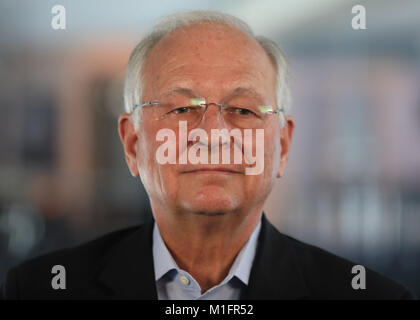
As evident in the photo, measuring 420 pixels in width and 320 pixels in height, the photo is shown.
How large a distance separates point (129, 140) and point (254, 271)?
0.48 metres

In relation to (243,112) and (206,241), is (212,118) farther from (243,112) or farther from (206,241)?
(206,241)

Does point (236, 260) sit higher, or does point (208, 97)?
point (208, 97)

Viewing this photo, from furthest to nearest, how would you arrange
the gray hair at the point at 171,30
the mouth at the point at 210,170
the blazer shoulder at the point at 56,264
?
1. the blazer shoulder at the point at 56,264
2. the gray hair at the point at 171,30
3. the mouth at the point at 210,170

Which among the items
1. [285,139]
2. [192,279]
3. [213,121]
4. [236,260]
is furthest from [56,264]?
[285,139]

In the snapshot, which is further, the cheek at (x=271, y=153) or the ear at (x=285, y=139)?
the ear at (x=285, y=139)

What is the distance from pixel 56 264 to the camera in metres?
1.27

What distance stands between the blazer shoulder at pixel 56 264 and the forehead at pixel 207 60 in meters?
0.47

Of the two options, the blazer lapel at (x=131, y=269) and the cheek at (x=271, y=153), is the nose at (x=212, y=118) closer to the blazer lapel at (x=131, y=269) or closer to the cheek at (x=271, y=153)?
the cheek at (x=271, y=153)

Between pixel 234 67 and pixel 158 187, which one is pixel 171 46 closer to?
pixel 234 67

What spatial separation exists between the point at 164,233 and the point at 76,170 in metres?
0.94

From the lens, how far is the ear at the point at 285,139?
1201 millimetres

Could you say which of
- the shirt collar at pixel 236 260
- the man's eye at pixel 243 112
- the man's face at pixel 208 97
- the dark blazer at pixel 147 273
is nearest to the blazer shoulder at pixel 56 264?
the dark blazer at pixel 147 273

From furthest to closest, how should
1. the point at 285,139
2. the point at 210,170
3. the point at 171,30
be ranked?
1. the point at 285,139
2. the point at 171,30
3. the point at 210,170
